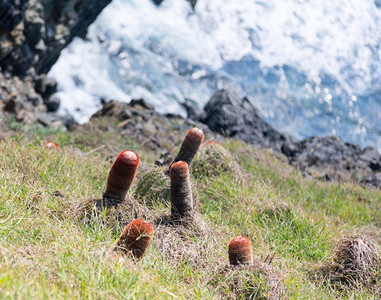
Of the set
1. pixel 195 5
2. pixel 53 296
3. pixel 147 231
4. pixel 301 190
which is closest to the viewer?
pixel 53 296

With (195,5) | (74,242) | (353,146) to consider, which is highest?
(74,242)

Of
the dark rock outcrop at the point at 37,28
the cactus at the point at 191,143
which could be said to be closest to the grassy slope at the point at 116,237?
the cactus at the point at 191,143

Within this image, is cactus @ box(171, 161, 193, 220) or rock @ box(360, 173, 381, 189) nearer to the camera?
cactus @ box(171, 161, 193, 220)

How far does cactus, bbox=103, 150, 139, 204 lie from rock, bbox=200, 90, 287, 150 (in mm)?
12077

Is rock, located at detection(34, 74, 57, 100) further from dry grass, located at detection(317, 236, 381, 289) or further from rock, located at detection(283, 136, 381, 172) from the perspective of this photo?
dry grass, located at detection(317, 236, 381, 289)

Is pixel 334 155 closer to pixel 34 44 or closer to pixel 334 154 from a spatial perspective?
pixel 334 154

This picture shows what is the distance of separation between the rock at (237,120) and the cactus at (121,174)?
12.1 meters

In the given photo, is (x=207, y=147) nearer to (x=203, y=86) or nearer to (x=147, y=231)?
(x=147, y=231)

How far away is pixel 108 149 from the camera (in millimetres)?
10172

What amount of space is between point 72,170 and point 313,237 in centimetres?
335

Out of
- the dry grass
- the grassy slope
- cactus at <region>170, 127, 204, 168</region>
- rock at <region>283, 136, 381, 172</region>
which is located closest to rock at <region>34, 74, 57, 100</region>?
rock at <region>283, 136, 381, 172</region>

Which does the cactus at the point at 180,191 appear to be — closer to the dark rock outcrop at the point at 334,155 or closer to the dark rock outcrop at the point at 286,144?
the dark rock outcrop at the point at 334,155

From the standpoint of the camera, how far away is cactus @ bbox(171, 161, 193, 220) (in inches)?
154

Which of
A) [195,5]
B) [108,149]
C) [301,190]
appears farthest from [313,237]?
[195,5]
